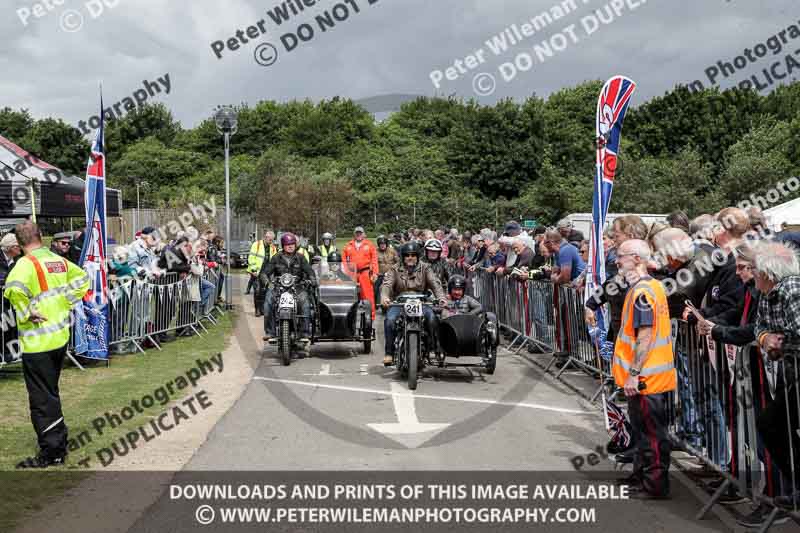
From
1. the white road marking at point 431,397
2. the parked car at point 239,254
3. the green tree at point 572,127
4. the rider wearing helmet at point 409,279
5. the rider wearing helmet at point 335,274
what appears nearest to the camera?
the white road marking at point 431,397

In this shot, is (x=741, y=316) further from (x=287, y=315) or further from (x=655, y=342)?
(x=287, y=315)

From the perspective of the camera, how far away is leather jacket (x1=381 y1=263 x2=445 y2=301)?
12227 millimetres

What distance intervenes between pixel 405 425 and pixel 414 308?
2.70 metres

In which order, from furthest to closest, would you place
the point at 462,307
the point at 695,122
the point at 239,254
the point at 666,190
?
the point at 695,122, the point at 666,190, the point at 239,254, the point at 462,307

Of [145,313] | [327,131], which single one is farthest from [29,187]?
[327,131]

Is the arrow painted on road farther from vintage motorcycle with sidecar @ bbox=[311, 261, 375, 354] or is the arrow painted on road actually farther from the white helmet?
vintage motorcycle with sidecar @ bbox=[311, 261, 375, 354]

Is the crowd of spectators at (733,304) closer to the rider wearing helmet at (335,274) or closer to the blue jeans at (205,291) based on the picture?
the rider wearing helmet at (335,274)

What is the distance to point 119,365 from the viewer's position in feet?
41.6

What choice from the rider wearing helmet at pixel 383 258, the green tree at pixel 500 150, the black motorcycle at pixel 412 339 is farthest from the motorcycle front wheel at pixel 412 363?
the green tree at pixel 500 150

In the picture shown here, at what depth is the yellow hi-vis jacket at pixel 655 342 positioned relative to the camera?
6.22 m

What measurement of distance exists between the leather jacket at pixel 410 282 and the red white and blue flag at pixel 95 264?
4075 mm

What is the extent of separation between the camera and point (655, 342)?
6227mm

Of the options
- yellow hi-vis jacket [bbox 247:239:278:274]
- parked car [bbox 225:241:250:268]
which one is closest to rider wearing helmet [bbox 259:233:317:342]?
yellow hi-vis jacket [bbox 247:239:278:274]

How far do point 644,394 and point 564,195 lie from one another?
5080 centimetres
